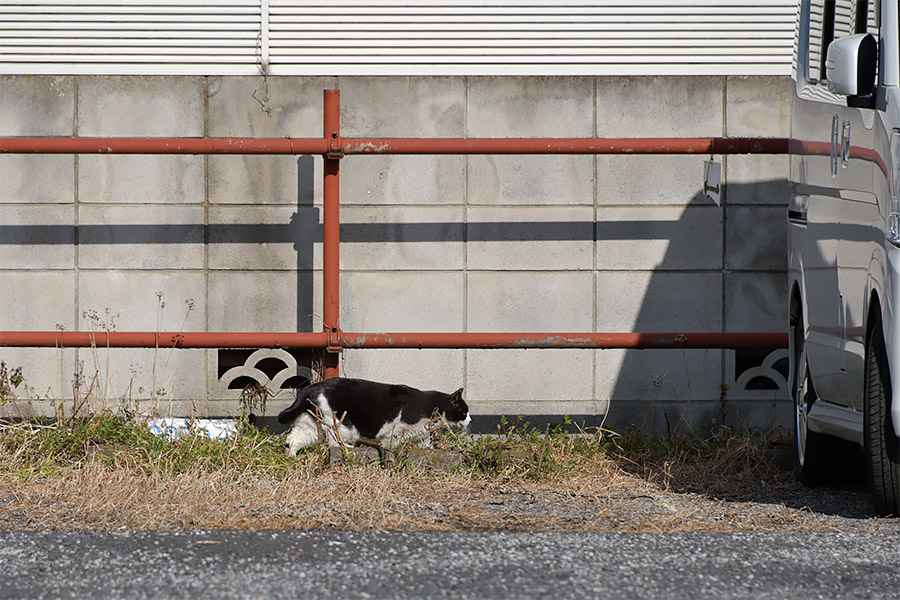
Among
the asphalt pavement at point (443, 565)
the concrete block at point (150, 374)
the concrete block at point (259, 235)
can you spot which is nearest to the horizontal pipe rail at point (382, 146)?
the concrete block at point (259, 235)

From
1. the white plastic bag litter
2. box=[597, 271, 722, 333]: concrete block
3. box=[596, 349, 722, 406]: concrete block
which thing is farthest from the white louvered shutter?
box=[596, 349, 722, 406]: concrete block

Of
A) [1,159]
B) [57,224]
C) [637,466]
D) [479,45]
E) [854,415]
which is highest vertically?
[479,45]

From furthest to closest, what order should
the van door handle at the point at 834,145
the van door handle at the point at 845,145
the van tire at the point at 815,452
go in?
the van tire at the point at 815,452, the van door handle at the point at 834,145, the van door handle at the point at 845,145

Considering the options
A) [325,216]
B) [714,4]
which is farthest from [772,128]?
[325,216]

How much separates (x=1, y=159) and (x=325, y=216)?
1766 mm

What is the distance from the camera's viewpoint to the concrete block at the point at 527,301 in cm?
513

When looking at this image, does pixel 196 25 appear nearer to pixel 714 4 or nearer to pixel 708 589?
pixel 714 4

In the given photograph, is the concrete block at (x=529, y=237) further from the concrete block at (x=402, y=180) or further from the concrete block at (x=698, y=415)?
the concrete block at (x=698, y=415)

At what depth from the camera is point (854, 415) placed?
3.45 metres

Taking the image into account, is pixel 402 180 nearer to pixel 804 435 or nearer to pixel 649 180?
pixel 649 180

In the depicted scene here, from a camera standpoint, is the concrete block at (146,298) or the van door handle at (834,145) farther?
the concrete block at (146,298)

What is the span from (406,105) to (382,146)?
58 cm

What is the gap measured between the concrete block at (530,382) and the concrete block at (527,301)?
149 millimetres

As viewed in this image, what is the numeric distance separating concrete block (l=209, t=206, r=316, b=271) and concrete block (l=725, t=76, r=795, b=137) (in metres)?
2.16
